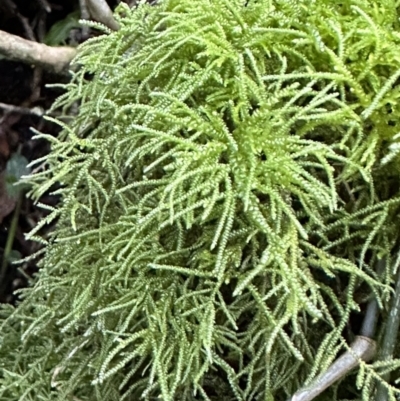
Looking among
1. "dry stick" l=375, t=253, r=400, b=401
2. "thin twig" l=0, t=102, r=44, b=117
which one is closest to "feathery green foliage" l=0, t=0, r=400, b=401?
"dry stick" l=375, t=253, r=400, b=401

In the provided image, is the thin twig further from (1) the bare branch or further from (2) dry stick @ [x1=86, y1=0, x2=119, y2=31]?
(1) the bare branch

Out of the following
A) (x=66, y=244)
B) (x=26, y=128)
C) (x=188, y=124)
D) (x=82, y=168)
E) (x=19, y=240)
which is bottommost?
(x=19, y=240)

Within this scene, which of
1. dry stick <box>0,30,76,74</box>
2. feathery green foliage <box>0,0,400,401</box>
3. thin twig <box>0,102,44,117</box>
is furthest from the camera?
thin twig <box>0,102,44,117</box>

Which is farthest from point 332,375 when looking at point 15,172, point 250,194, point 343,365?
point 15,172

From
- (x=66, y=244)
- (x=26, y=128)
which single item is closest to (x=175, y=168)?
(x=66, y=244)

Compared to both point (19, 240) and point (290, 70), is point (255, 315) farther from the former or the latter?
point (19, 240)

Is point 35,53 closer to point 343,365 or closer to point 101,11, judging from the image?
point 101,11
